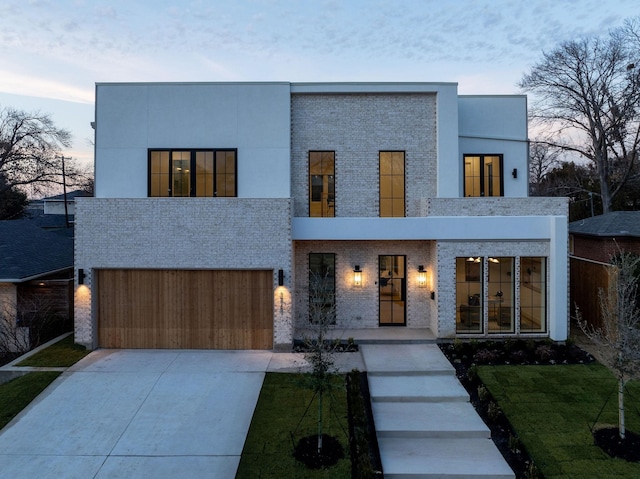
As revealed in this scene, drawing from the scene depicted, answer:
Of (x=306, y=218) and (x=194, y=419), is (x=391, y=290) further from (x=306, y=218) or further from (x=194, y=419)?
(x=194, y=419)

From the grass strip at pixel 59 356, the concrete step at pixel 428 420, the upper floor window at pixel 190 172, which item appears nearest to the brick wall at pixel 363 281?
the upper floor window at pixel 190 172

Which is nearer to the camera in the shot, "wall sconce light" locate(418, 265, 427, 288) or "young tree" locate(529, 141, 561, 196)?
"wall sconce light" locate(418, 265, 427, 288)

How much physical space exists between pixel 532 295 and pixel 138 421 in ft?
36.2

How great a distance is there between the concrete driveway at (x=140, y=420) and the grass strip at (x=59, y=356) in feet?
1.18

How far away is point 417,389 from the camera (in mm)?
8820

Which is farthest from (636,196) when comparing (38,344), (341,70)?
(38,344)

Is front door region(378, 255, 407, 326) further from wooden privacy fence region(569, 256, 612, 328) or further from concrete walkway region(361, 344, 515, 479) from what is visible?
wooden privacy fence region(569, 256, 612, 328)

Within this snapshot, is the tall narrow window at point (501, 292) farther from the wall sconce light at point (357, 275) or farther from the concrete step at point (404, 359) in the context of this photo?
the wall sconce light at point (357, 275)

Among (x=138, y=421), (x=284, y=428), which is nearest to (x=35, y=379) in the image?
(x=138, y=421)

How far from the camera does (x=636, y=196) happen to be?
30.3 metres

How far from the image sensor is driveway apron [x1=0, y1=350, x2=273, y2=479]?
630 centimetres

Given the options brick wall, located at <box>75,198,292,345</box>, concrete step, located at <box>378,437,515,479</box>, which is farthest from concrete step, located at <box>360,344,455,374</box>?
brick wall, located at <box>75,198,292,345</box>

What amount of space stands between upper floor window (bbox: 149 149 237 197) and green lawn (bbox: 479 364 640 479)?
9314 millimetres

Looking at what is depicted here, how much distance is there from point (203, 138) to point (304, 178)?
3.49 m
